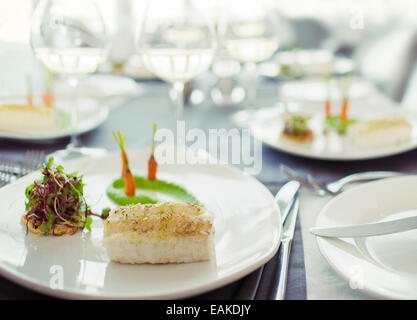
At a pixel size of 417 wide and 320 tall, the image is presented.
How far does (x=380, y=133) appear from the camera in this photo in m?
1.21

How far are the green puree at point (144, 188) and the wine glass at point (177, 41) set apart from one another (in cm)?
34

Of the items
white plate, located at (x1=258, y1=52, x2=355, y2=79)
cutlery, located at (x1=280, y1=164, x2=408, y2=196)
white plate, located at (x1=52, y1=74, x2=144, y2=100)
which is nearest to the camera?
cutlery, located at (x1=280, y1=164, x2=408, y2=196)

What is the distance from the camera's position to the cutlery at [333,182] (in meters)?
0.98

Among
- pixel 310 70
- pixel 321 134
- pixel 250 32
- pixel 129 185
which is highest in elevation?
pixel 250 32

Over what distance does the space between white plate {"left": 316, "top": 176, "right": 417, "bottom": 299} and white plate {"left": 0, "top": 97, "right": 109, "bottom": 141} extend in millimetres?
922

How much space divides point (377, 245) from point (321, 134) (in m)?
0.70

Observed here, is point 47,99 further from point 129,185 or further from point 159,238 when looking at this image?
point 159,238

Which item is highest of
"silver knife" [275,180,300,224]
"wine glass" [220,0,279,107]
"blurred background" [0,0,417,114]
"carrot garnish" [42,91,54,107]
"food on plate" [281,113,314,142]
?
"wine glass" [220,0,279,107]

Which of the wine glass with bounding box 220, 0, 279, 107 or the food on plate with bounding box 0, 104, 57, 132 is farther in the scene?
the wine glass with bounding box 220, 0, 279, 107

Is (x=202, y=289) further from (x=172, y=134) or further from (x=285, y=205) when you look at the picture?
(x=172, y=134)

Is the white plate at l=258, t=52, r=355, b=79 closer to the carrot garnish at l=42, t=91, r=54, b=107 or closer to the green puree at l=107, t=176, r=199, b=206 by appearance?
the carrot garnish at l=42, t=91, r=54, b=107

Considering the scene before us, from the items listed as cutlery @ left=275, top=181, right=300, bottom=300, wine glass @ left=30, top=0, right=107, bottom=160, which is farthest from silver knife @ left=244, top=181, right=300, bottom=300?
wine glass @ left=30, top=0, right=107, bottom=160

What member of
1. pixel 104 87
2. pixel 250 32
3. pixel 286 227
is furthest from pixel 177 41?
pixel 104 87

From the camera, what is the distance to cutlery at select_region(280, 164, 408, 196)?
0.98 meters
